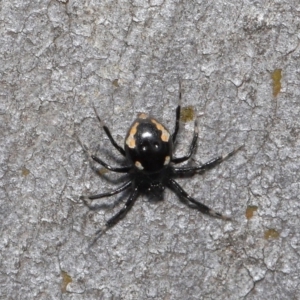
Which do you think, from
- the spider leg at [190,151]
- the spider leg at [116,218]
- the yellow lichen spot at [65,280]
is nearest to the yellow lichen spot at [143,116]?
the spider leg at [190,151]

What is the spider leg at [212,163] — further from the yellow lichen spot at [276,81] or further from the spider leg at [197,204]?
the yellow lichen spot at [276,81]

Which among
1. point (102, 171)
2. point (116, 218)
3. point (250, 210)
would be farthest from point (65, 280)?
point (250, 210)

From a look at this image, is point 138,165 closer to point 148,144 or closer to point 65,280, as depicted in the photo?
point 148,144

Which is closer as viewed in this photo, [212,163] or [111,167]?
[212,163]

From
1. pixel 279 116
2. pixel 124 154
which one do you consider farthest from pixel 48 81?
pixel 279 116

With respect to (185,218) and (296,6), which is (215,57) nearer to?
(296,6)

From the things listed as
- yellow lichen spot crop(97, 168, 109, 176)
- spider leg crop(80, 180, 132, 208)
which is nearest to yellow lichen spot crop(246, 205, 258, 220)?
spider leg crop(80, 180, 132, 208)
